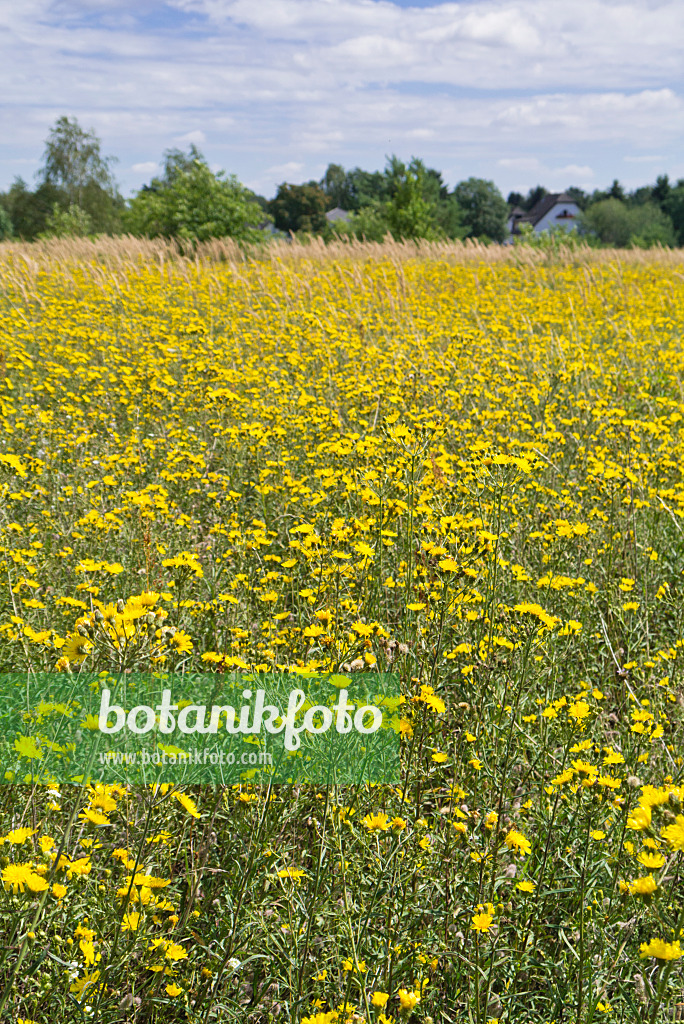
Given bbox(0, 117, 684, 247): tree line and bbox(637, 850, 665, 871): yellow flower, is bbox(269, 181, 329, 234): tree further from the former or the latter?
bbox(637, 850, 665, 871): yellow flower

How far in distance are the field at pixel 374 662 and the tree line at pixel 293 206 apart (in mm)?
11898

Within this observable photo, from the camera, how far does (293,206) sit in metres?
71.2

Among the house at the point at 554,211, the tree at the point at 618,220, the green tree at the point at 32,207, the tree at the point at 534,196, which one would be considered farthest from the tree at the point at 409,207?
the tree at the point at 534,196

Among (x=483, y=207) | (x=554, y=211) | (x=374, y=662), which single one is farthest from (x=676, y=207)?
(x=374, y=662)

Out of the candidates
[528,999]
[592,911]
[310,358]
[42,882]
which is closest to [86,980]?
[42,882]

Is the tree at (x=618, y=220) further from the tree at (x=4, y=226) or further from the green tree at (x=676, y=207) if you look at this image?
the tree at (x=4, y=226)

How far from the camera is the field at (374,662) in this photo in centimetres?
186

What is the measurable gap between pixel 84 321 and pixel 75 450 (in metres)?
4.13

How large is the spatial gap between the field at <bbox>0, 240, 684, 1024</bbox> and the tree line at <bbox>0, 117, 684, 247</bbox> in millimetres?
11898

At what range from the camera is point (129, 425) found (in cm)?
613

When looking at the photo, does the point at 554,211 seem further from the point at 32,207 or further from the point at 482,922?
the point at 482,922

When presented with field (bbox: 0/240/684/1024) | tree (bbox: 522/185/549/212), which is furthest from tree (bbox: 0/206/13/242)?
tree (bbox: 522/185/549/212)

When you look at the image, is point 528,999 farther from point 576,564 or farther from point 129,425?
point 129,425

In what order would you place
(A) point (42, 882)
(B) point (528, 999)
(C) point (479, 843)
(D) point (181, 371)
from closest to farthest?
(A) point (42, 882) < (B) point (528, 999) < (C) point (479, 843) < (D) point (181, 371)
